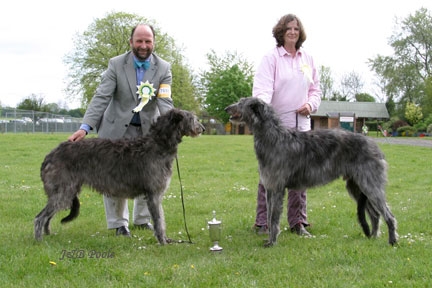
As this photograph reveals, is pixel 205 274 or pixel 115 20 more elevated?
pixel 115 20

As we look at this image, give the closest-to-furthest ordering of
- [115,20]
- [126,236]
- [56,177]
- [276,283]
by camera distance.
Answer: [276,283], [56,177], [126,236], [115,20]

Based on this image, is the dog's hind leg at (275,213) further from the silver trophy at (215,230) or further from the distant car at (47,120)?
the distant car at (47,120)

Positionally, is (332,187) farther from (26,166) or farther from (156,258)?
(26,166)

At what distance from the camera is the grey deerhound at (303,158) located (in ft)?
19.2

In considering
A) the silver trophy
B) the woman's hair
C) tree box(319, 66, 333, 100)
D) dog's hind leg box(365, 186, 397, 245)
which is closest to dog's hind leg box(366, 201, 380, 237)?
dog's hind leg box(365, 186, 397, 245)

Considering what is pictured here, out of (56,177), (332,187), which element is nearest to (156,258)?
(56,177)

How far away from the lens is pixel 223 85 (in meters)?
59.1

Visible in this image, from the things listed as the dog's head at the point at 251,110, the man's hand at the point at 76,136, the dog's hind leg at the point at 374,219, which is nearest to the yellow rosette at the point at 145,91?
the man's hand at the point at 76,136

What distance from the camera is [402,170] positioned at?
14.5 meters

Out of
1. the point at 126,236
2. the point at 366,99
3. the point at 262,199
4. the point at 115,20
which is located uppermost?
the point at 115,20

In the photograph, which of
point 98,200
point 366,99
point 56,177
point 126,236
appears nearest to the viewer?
point 56,177

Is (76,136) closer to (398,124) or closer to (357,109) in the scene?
(398,124)

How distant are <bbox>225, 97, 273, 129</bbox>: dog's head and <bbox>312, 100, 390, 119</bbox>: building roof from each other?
59.6 m

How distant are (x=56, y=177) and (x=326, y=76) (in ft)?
249
